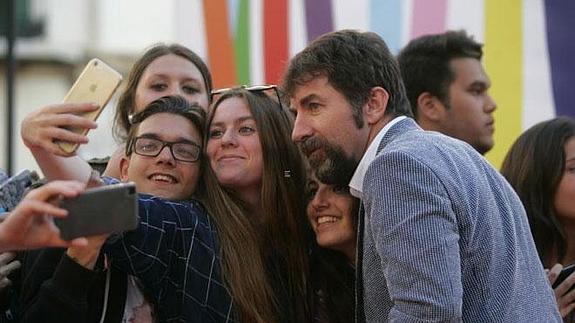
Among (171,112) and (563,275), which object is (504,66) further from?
(171,112)

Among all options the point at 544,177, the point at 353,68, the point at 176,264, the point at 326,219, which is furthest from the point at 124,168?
the point at 544,177

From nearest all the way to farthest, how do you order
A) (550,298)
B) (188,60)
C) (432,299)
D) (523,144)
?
1. (432,299)
2. (550,298)
3. (523,144)
4. (188,60)

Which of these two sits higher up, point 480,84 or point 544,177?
point 480,84

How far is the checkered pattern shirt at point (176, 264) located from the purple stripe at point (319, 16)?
6.07 ft

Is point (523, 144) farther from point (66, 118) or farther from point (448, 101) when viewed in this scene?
point (66, 118)

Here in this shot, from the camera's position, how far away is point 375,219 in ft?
8.98

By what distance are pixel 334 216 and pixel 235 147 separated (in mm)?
357

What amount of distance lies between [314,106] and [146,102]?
48.8 inches

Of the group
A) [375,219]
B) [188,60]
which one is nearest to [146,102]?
[188,60]

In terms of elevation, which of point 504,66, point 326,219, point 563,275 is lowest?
point 563,275

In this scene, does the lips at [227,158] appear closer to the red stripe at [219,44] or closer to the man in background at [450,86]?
the man in background at [450,86]

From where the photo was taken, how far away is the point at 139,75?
436 cm

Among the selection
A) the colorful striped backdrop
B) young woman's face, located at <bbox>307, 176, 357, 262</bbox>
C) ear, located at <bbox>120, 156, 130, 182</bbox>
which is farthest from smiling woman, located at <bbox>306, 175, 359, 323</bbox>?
the colorful striped backdrop

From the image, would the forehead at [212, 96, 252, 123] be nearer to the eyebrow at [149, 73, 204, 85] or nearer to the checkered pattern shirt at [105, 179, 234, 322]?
the checkered pattern shirt at [105, 179, 234, 322]
